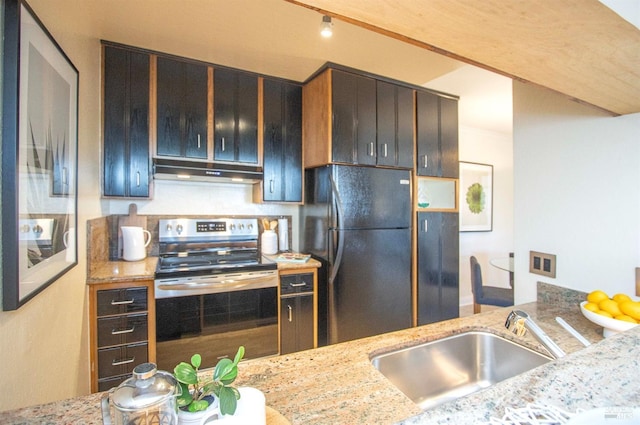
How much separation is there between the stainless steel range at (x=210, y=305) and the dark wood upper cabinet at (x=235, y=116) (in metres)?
0.79

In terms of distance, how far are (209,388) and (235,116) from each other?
2256mm

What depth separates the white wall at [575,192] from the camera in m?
1.10

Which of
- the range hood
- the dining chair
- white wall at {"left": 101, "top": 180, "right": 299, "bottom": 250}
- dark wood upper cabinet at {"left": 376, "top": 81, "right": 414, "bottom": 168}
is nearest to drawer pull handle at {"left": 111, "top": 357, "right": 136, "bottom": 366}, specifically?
white wall at {"left": 101, "top": 180, "right": 299, "bottom": 250}

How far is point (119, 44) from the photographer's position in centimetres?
202

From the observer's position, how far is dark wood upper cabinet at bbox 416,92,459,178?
2703mm

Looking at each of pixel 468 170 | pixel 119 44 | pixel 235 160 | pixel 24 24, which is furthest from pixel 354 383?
pixel 468 170

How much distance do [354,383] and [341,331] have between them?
1597 millimetres

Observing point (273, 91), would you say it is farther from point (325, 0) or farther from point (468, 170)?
point (468, 170)

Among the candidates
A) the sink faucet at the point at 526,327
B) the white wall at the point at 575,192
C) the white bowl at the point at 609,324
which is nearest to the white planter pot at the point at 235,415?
the sink faucet at the point at 526,327

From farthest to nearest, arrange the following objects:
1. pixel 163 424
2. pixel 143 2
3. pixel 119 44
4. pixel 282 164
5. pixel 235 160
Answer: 1. pixel 282 164
2. pixel 235 160
3. pixel 119 44
4. pixel 143 2
5. pixel 163 424

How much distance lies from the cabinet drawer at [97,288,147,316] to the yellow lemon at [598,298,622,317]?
7.45 feet

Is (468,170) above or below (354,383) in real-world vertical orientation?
above

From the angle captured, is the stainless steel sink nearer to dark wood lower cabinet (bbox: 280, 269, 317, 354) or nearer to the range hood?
dark wood lower cabinet (bbox: 280, 269, 317, 354)

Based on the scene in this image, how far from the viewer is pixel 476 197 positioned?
4.09m
